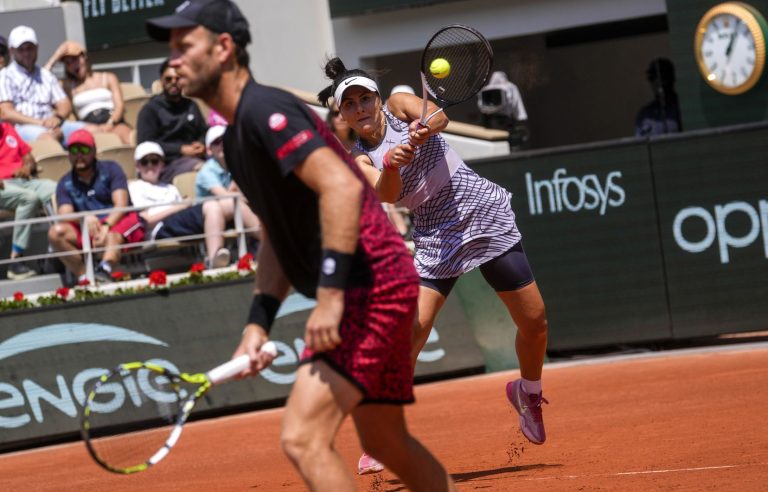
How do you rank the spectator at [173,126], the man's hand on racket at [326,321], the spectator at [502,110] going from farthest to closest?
the spectator at [502,110], the spectator at [173,126], the man's hand on racket at [326,321]

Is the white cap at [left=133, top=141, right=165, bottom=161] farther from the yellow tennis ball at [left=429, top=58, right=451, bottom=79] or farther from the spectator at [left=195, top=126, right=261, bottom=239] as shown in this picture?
the yellow tennis ball at [left=429, top=58, right=451, bottom=79]

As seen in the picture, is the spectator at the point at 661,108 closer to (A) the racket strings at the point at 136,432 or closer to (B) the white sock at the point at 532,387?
(B) the white sock at the point at 532,387

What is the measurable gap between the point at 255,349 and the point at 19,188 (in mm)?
9335

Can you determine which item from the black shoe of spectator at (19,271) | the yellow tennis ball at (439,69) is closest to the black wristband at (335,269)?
the yellow tennis ball at (439,69)

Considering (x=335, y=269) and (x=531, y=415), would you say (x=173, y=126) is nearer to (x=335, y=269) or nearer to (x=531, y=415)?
(x=531, y=415)

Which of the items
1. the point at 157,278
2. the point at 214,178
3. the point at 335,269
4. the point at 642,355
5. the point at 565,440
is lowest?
the point at 642,355

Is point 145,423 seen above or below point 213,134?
below

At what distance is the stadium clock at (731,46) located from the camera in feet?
41.3

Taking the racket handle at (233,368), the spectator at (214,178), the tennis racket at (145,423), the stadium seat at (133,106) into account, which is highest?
the stadium seat at (133,106)

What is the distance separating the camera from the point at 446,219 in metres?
7.00

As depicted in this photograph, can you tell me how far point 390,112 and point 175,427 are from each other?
3245 mm

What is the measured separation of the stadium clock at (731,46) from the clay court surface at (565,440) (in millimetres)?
2894

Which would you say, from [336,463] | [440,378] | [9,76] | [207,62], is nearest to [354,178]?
[207,62]

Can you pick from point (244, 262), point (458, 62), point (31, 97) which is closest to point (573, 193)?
point (244, 262)
